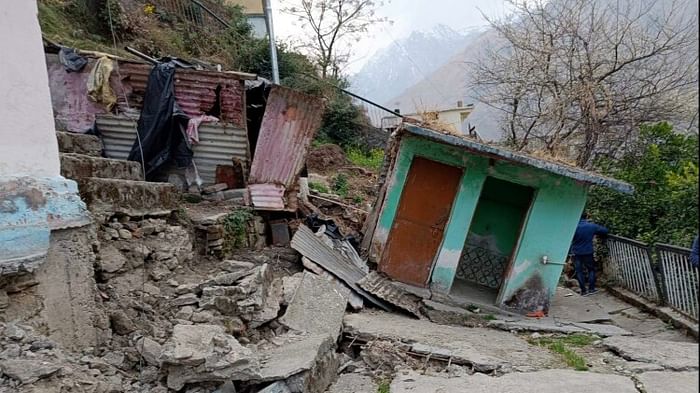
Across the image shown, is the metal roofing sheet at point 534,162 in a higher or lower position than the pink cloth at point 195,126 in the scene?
higher

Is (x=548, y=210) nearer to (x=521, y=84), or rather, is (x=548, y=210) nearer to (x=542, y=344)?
(x=542, y=344)

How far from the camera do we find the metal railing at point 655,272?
6532 mm

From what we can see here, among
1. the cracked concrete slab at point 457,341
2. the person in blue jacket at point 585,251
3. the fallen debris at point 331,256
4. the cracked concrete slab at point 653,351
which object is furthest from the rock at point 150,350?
the person in blue jacket at point 585,251

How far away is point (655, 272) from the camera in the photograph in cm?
757

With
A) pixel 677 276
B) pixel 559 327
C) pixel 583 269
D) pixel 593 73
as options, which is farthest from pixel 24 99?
pixel 593 73

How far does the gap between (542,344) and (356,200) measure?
6.96 meters

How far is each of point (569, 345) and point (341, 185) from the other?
818 centimetres

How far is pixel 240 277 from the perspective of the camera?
4961mm

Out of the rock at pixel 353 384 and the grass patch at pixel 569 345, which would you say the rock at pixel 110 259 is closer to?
the rock at pixel 353 384

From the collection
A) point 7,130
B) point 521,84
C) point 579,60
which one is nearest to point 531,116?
point 521,84

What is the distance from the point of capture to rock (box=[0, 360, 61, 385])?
109 inches

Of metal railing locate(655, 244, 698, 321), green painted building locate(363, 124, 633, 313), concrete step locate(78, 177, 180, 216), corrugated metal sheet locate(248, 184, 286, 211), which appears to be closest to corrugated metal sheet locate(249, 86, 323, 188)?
corrugated metal sheet locate(248, 184, 286, 211)

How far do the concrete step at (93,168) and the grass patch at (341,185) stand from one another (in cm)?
740

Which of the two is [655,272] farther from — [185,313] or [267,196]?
[185,313]
